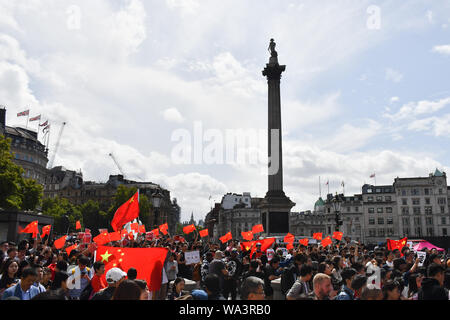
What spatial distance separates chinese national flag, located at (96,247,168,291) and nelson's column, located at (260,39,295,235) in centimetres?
2830

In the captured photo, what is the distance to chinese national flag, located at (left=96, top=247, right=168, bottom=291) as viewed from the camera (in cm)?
842

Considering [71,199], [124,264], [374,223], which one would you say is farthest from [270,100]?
[71,199]

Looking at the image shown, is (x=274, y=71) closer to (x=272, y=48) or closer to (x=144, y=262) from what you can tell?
(x=272, y=48)

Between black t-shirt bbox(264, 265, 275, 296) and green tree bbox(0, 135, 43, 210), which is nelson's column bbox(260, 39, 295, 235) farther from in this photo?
green tree bbox(0, 135, 43, 210)

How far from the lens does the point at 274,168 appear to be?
3950 cm

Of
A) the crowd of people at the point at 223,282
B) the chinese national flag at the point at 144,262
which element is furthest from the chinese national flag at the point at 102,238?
the chinese national flag at the point at 144,262

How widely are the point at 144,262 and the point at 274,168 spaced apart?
3194 centimetres

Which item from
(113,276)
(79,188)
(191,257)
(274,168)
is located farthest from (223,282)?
(79,188)

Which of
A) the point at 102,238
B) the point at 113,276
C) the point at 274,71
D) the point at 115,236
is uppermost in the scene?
the point at 274,71

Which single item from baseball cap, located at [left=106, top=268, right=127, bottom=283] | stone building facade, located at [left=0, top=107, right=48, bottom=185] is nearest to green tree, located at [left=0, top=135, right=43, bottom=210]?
baseball cap, located at [left=106, top=268, right=127, bottom=283]

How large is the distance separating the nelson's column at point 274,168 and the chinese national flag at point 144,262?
28.3 metres

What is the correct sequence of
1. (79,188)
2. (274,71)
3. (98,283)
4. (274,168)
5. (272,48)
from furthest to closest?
(79,188)
(272,48)
(274,71)
(274,168)
(98,283)

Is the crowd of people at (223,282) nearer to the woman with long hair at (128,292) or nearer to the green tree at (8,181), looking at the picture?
the woman with long hair at (128,292)
